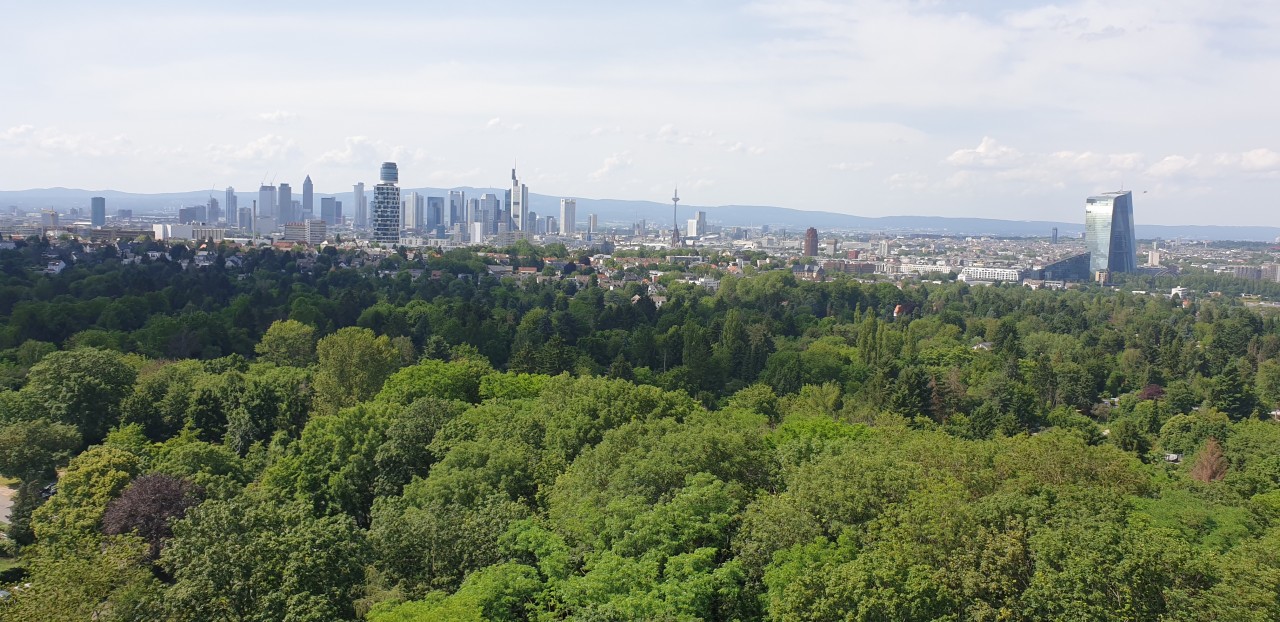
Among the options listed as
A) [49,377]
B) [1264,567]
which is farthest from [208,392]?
[1264,567]

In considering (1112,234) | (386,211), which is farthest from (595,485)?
(1112,234)

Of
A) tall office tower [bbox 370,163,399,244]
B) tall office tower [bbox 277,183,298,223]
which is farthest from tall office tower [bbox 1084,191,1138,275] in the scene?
tall office tower [bbox 277,183,298,223]

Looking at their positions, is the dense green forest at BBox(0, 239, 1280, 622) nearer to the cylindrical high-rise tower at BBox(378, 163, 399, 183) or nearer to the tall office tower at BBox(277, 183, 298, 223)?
the cylindrical high-rise tower at BBox(378, 163, 399, 183)

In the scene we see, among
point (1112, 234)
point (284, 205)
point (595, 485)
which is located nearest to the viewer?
point (595, 485)

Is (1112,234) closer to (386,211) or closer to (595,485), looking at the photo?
(386,211)

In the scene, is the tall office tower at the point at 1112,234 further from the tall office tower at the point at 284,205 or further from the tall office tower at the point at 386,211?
the tall office tower at the point at 284,205

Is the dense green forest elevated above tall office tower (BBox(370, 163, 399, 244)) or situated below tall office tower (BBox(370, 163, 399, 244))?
below
